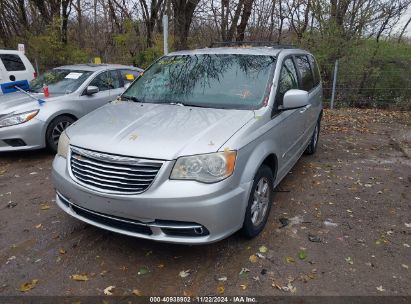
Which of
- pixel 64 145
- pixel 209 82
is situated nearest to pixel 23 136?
pixel 64 145

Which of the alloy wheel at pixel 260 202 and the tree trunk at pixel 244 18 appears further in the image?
the tree trunk at pixel 244 18

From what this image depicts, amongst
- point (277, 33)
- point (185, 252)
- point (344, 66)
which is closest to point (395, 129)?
point (344, 66)

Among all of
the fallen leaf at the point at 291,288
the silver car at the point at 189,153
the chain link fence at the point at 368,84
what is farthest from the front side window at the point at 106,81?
the chain link fence at the point at 368,84

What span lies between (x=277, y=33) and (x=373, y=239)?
14.0 metres

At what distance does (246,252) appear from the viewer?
11.0 feet

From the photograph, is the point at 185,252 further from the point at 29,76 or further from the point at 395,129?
the point at 29,76

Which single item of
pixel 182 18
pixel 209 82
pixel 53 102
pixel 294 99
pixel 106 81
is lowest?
pixel 53 102

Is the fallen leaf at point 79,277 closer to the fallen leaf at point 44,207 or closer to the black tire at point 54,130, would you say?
the fallen leaf at point 44,207

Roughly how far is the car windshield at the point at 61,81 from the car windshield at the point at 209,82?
2633 mm

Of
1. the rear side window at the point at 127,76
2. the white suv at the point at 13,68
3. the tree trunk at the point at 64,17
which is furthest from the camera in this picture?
the tree trunk at the point at 64,17

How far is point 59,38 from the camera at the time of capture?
45.4 feet

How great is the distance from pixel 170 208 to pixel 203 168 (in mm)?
397

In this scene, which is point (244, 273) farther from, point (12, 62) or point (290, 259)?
point (12, 62)

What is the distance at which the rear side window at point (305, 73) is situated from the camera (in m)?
4.94
